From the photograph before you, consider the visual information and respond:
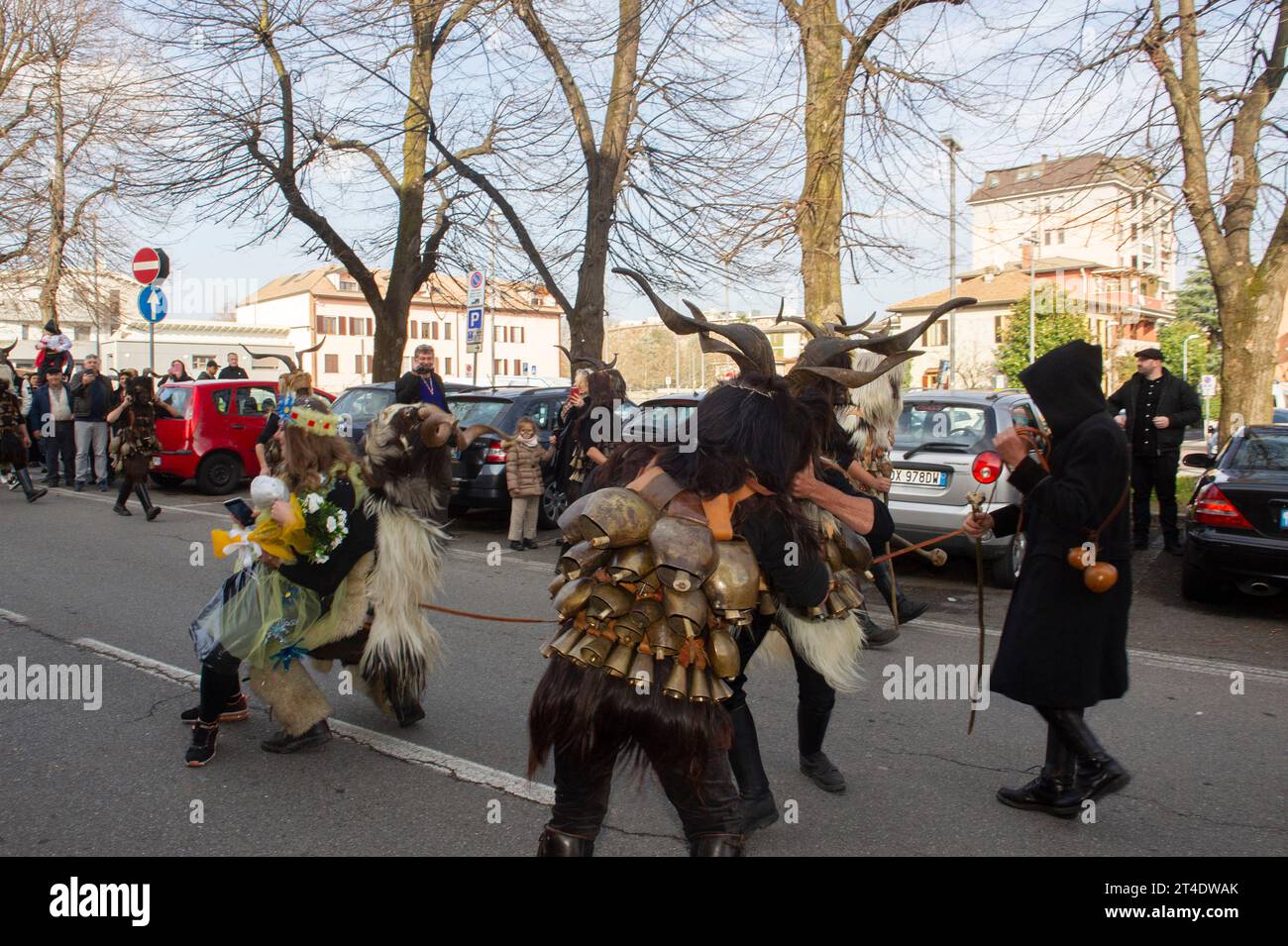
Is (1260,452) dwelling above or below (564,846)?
above

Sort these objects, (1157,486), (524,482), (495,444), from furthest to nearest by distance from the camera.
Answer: (495,444), (524,482), (1157,486)

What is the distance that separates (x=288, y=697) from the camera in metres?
4.45

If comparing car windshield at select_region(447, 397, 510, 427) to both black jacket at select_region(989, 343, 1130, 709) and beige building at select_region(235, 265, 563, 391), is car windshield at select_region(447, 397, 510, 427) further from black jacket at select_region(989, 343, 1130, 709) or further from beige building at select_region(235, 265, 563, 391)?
beige building at select_region(235, 265, 563, 391)

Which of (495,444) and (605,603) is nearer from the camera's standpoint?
(605,603)

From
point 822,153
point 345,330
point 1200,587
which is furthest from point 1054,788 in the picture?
point 345,330

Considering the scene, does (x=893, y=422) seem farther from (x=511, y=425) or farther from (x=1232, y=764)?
(x=511, y=425)

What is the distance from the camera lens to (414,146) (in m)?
17.1

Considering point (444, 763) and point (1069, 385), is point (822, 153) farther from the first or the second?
point (444, 763)

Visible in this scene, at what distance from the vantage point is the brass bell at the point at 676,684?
2.48 m

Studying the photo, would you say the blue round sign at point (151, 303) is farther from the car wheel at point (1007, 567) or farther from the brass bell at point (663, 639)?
the brass bell at point (663, 639)

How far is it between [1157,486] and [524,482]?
654 centimetres

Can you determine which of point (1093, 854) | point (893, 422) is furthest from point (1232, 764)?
point (893, 422)

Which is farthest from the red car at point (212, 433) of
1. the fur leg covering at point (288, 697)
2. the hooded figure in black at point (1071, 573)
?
the hooded figure in black at point (1071, 573)
